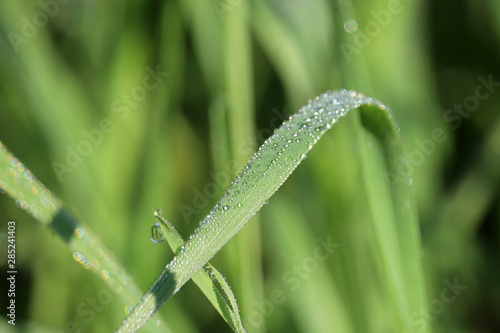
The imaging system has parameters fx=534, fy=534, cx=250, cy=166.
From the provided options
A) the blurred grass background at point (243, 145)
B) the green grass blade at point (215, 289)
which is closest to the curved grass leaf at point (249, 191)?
the green grass blade at point (215, 289)

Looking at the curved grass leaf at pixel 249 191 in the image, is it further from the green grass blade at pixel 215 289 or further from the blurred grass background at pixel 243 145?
the blurred grass background at pixel 243 145

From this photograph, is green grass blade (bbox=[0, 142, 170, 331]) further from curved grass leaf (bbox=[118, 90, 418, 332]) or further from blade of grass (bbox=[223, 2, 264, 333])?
blade of grass (bbox=[223, 2, 264, 333])

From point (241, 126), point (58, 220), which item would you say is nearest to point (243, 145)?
point (241, 126)

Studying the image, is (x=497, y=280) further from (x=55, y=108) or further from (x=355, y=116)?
(x=55, y=108)

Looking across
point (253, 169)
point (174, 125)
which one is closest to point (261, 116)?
point (174, 125)

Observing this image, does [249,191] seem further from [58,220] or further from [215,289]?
[58,220]

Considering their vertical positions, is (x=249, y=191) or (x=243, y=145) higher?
(x=249, y=191)

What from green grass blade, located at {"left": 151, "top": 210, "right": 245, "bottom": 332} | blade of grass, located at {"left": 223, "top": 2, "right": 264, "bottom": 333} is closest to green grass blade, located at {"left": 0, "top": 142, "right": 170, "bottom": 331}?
green grass blade, located at {"left": 151, "top": 210, "right": 245, "bottom": 332}

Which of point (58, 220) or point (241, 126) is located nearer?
point (58, 220)
